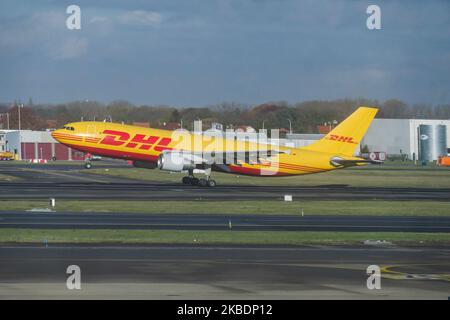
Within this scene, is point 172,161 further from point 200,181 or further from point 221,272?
point 221,272

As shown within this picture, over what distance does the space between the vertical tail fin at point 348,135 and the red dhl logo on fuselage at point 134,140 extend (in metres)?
13.8

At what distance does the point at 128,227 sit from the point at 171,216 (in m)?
6.09

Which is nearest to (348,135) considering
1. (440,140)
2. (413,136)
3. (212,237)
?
(212,237)

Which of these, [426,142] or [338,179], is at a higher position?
[426,142]

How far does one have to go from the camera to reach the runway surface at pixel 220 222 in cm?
3634

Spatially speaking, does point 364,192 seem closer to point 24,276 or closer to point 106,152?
point 106,152

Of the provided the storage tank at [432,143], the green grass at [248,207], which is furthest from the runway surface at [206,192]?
the storage tank at [432,143]

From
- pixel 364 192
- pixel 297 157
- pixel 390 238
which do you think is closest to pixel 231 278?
pixel 390 238

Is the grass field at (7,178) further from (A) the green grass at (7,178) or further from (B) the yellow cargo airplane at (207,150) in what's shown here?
(B) the yellow cargo airplane at (207,150)

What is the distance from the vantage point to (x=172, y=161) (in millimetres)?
63250

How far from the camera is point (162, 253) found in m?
27.5

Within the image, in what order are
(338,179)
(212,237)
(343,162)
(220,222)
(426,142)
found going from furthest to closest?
(426,142)
(338,179)
(343,162)
(220,222)
(212,237)

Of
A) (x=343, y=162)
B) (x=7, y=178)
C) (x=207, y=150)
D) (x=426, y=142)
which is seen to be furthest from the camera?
(x=426, y=142)

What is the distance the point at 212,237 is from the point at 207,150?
110 ft
